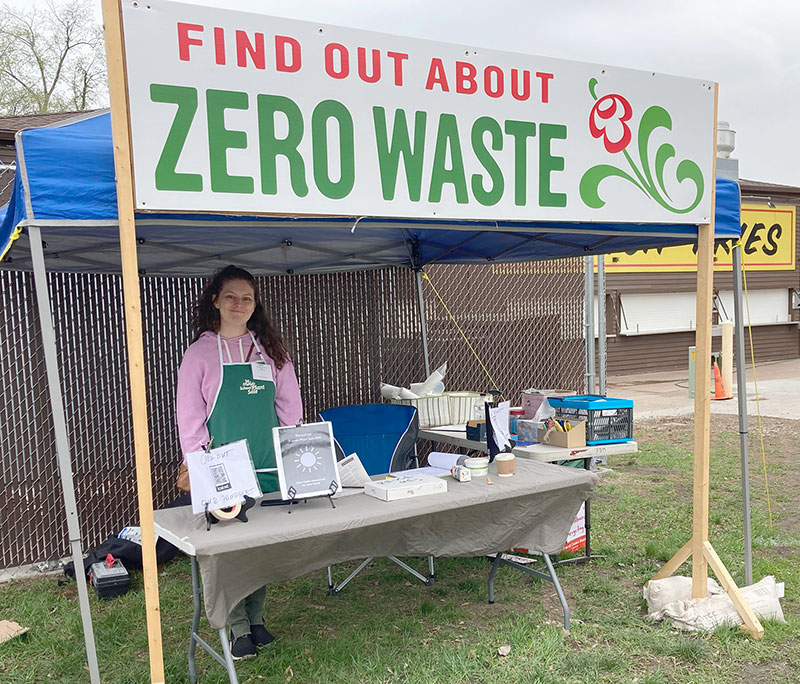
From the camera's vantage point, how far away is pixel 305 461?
284cm

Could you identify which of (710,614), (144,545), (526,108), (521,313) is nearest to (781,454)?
(521,313)

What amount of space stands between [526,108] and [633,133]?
56 cm

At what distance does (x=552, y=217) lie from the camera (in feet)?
9.82

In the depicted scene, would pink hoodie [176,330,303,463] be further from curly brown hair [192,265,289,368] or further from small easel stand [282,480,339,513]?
small easel stand [282,480,339,513]

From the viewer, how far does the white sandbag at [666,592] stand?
3.62 metres

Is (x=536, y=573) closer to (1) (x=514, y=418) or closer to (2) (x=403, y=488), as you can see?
(2) (x=403, y=488)

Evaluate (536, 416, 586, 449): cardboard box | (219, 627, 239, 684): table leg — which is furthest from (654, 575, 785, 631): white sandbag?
(219, 627, 239, 684): table leg

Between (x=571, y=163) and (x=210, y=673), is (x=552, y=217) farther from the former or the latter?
(x=210, y=673)

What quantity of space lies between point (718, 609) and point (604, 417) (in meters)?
1.16

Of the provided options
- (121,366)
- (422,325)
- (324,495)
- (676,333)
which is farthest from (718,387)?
(324,495)

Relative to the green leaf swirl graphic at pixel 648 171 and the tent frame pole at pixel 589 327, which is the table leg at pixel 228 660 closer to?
the green leaf swirl graphic at pixel 648 171

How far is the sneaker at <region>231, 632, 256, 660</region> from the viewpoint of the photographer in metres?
3.25

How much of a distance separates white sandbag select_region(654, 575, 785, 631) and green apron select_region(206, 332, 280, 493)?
6.56 ft

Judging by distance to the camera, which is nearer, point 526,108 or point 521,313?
point 526,108
